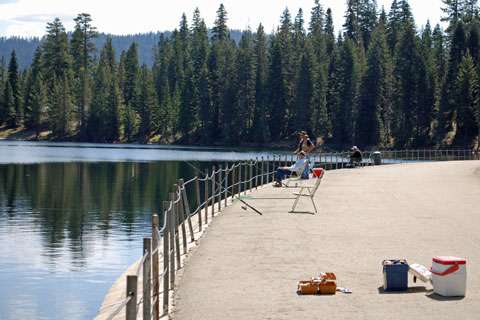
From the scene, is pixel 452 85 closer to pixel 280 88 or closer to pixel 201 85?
pixel 280 88

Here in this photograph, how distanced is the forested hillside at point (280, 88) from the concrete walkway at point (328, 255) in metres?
66.0

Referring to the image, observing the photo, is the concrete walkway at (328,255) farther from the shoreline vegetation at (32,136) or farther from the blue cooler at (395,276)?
the shoreline vegetation at (32,136)

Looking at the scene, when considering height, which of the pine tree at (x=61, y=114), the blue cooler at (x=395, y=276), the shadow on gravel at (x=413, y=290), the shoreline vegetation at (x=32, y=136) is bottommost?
the shadow on gravel at (x=413, y=290)

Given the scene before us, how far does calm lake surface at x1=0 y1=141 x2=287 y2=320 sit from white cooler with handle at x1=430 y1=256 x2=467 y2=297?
7070 millimetres

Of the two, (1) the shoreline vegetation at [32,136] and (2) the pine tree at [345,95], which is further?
(1) the shoreline vegetation at [32,136]

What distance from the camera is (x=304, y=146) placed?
27.0 metres

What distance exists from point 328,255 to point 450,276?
10.6 feet

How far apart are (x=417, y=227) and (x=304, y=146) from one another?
1245 centimetres

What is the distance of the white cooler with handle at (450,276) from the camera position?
8.34m

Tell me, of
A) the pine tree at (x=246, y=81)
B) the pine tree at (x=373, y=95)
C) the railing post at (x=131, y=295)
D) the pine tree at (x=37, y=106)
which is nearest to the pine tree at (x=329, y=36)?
the pine tree at (x=246, y=81)

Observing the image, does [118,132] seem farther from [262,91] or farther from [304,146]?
[304,146]

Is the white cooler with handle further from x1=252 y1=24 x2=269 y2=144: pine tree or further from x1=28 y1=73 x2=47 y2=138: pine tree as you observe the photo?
x1=28 y1=73 x2=47 y2=138: pine tree

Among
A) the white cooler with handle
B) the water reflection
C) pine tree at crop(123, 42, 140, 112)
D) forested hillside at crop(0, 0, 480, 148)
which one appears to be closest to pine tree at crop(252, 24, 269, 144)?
forested hillside at crop(0, 0, 480, 148)

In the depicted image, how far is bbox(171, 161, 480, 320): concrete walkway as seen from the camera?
26.2ft
